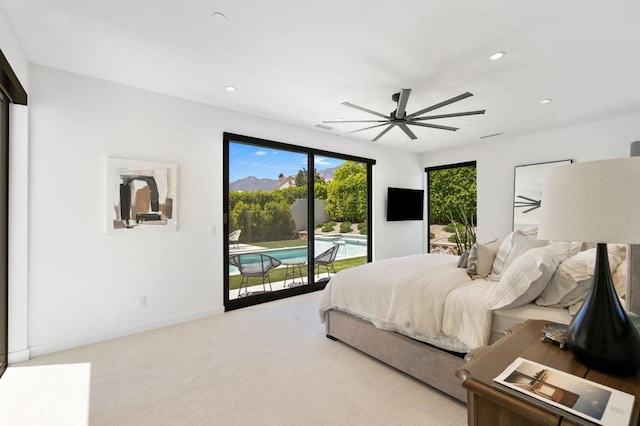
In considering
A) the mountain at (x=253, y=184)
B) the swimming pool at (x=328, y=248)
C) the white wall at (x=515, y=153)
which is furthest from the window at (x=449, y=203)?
the mountain at (x=253, y=184)

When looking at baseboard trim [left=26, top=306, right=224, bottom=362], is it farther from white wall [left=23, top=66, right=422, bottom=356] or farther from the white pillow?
the white pillow

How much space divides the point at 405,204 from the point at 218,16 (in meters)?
5.03

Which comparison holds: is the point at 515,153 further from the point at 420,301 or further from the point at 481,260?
the point at 420,301

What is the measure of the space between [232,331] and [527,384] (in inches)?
115

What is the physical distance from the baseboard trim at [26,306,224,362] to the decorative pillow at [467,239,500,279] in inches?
118

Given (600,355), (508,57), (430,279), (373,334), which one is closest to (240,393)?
(373,334)

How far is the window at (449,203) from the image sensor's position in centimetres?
627

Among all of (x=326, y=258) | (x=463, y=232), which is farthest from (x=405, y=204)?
(x=326, y=258)

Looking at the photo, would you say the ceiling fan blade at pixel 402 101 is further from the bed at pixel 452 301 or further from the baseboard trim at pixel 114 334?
the baseboard trim at pixel 114 334

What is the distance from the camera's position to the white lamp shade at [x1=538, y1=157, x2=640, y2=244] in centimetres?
92

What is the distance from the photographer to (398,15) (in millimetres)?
2127

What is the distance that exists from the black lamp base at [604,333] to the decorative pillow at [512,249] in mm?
1551

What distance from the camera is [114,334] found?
3.14 m

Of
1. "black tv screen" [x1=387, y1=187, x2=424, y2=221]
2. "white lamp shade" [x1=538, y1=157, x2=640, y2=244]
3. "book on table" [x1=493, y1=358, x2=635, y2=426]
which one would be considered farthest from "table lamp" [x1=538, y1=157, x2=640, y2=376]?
"black tv screen" [x1=387, y1=187, x2=424, y2=221]
